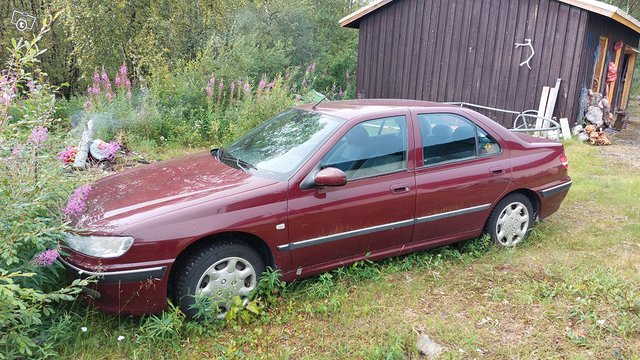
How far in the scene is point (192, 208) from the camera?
3.38m

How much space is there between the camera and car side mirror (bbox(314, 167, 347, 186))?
3686 mm

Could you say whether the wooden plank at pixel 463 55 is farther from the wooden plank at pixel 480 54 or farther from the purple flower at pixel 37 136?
the purple flower at pixel 37 136

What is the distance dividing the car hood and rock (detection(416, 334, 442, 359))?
5.07 ft

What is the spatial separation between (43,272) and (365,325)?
7.27 feet

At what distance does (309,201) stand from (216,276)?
872mm

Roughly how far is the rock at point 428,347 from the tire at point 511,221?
184cm

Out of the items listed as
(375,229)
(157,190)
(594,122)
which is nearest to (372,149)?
(375,229)

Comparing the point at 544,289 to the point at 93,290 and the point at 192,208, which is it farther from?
the point at 93,290

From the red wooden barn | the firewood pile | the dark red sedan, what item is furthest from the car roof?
the red wooden barn

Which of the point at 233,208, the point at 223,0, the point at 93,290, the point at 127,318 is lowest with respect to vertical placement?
the point at 127,318

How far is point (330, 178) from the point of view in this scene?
3682mm

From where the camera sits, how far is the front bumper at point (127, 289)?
10.5ft

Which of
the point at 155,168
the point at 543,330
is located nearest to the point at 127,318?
the point at 155,168

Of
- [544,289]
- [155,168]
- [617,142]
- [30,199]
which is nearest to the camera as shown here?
[30,199]
